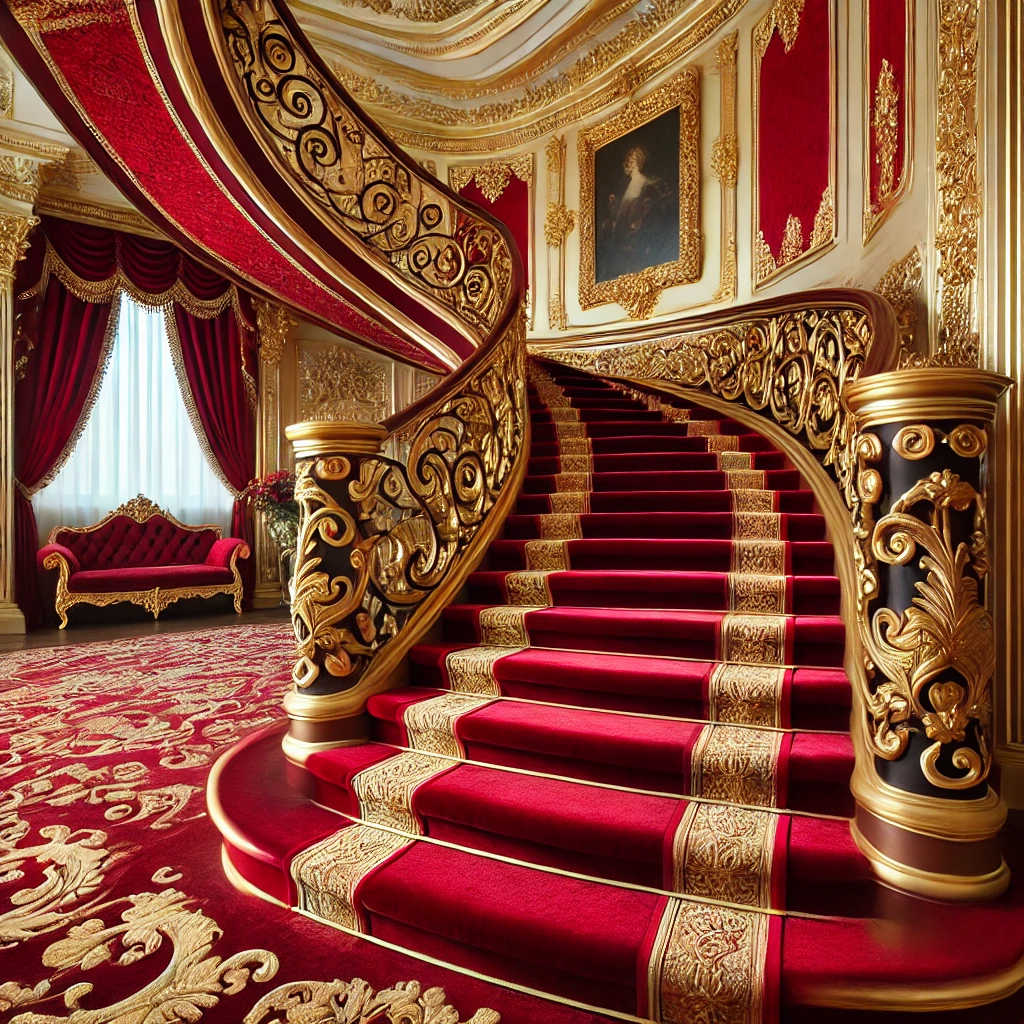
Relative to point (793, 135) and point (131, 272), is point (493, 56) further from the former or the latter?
point (131, 272)

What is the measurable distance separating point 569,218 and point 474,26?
6.93ft

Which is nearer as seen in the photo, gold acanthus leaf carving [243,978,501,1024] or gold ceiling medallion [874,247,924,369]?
gold acanthus leaf carving [243,978,501,1024]

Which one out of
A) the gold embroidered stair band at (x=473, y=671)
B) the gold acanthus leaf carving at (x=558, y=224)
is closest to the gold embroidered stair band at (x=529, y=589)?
the gold embroidered stair band at (x=473, y=671)

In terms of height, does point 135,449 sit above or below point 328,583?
above

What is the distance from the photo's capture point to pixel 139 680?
159 inches

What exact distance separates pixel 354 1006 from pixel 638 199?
6.50 metres

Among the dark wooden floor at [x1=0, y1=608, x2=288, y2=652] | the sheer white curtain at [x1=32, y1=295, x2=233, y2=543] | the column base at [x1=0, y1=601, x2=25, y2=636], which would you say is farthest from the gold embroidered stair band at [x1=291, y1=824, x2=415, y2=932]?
the sheer white curtain at [x1=32, y1=295, x2=233, y2=543]

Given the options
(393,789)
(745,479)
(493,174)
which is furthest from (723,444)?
(493,174)

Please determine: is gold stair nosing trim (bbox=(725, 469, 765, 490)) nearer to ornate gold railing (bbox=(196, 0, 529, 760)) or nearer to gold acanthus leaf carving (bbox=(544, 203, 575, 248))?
ornate gold railing (bbox=(196, 0, 529, 760))

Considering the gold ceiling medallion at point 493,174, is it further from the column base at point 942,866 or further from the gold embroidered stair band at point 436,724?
the column base at point 942,866

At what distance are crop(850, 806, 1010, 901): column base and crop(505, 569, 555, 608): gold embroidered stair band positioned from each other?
1.49 meters

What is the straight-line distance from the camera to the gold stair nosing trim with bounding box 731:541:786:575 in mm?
2678

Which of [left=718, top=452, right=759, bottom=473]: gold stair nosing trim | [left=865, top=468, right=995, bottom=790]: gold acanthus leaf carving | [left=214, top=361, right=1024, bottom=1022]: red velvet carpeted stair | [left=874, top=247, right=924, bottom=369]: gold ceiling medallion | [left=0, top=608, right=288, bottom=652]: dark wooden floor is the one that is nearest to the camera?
[left=214, top=361, right=1024, bottom=1022]: red velvet carpeted stair

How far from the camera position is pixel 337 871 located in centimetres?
169
